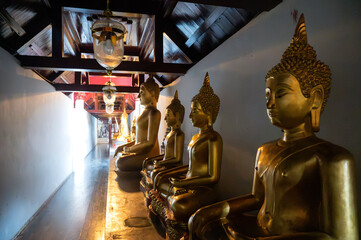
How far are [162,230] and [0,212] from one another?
229 cm

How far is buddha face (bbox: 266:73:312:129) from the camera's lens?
102 centimetres

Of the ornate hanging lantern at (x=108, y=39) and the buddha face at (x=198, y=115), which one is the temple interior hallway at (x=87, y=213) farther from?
the ornate hanging lantern at (x=108, y=39)

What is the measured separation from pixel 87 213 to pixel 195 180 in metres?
4.03

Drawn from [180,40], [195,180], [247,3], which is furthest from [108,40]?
[180,40]

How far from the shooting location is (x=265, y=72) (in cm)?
178

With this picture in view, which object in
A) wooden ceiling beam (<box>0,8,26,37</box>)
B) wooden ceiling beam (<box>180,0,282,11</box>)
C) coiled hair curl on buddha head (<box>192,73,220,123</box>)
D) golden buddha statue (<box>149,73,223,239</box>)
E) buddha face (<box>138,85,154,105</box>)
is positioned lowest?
golden buddha statue (<box>149,73,223,239</box>)

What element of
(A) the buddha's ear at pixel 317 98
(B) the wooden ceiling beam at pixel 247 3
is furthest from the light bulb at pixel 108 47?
(A) the buddha's ear at pixel 317 98

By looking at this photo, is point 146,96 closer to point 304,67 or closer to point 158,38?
point 158,38

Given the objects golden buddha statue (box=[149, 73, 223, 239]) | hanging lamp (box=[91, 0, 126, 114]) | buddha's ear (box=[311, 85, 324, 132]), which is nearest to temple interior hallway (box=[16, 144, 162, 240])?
golden buddha statue (box=[149, 73, 223, 239])

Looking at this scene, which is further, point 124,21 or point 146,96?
point 124,21

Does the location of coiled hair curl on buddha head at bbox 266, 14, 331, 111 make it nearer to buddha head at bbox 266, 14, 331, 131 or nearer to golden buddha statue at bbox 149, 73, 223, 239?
buddha head at bbox 266, 14, 331, 131

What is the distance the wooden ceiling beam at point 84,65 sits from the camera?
2.95 metres

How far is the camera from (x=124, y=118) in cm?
843

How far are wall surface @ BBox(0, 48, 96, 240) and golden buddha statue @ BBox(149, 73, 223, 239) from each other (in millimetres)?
2264
